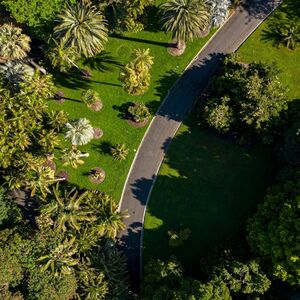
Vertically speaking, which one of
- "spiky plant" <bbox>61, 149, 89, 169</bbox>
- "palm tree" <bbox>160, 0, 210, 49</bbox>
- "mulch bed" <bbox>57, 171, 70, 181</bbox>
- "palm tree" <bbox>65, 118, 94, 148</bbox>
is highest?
"palm tree" <bbox>160, 0, 210, 49</bbox>

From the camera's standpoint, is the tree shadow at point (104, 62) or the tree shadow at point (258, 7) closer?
the tree shadow at point (258, 7)

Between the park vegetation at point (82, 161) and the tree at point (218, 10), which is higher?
the tree at point (218, 10)

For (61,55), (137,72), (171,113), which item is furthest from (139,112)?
(61,55)

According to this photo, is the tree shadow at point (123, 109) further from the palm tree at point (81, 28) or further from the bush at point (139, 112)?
the palm tree at point (81, 28)

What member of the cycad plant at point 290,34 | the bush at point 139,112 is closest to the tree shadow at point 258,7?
the cycad plant at point 290,34

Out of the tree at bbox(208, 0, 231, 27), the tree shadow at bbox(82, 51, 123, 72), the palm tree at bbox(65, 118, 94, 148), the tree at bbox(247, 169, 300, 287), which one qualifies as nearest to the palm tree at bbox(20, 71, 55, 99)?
the palm tree at bbox(65, 118, 94, 148)

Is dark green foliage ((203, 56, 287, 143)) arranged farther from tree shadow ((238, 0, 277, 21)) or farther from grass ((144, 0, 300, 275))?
tree shadow ((238, 0, 277, 21))

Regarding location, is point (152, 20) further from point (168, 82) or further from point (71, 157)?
point (71, 157)
